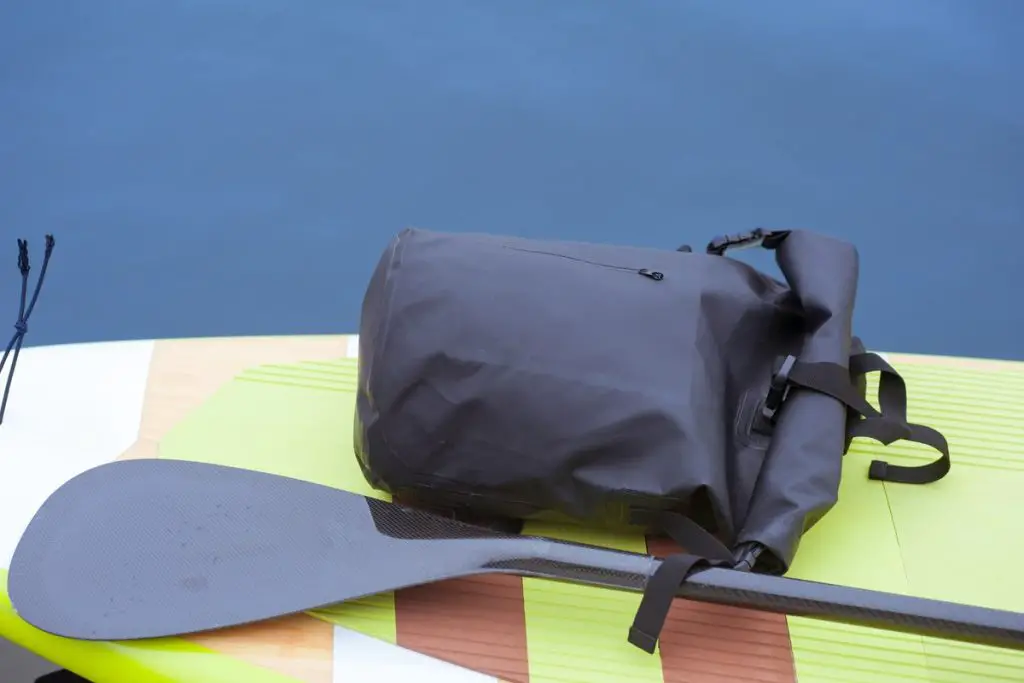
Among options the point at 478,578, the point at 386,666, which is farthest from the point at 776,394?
the point at 386,666

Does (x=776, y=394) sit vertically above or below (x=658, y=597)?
above

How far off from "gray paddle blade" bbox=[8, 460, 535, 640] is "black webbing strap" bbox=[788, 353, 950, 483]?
0.40 m

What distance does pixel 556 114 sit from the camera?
3.04 m

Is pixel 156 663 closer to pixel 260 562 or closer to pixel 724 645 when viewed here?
pixel 260 562

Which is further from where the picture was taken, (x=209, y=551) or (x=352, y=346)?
(x=352, y=346)

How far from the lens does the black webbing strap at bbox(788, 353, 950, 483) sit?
4.65 feet

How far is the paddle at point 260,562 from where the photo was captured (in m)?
A: 1.24

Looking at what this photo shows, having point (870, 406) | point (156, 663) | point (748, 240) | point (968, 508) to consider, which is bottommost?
point (156, 663)

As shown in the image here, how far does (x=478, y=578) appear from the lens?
1.37m

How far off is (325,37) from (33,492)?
6.58ft

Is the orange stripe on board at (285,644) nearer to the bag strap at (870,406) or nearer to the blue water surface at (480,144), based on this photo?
the bag strap at (870,406)

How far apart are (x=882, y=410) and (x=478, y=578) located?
1.84 ft

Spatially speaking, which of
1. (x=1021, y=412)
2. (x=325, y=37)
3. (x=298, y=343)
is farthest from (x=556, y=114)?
(x=1021, y=412)

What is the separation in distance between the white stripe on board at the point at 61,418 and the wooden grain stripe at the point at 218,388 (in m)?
0.02
